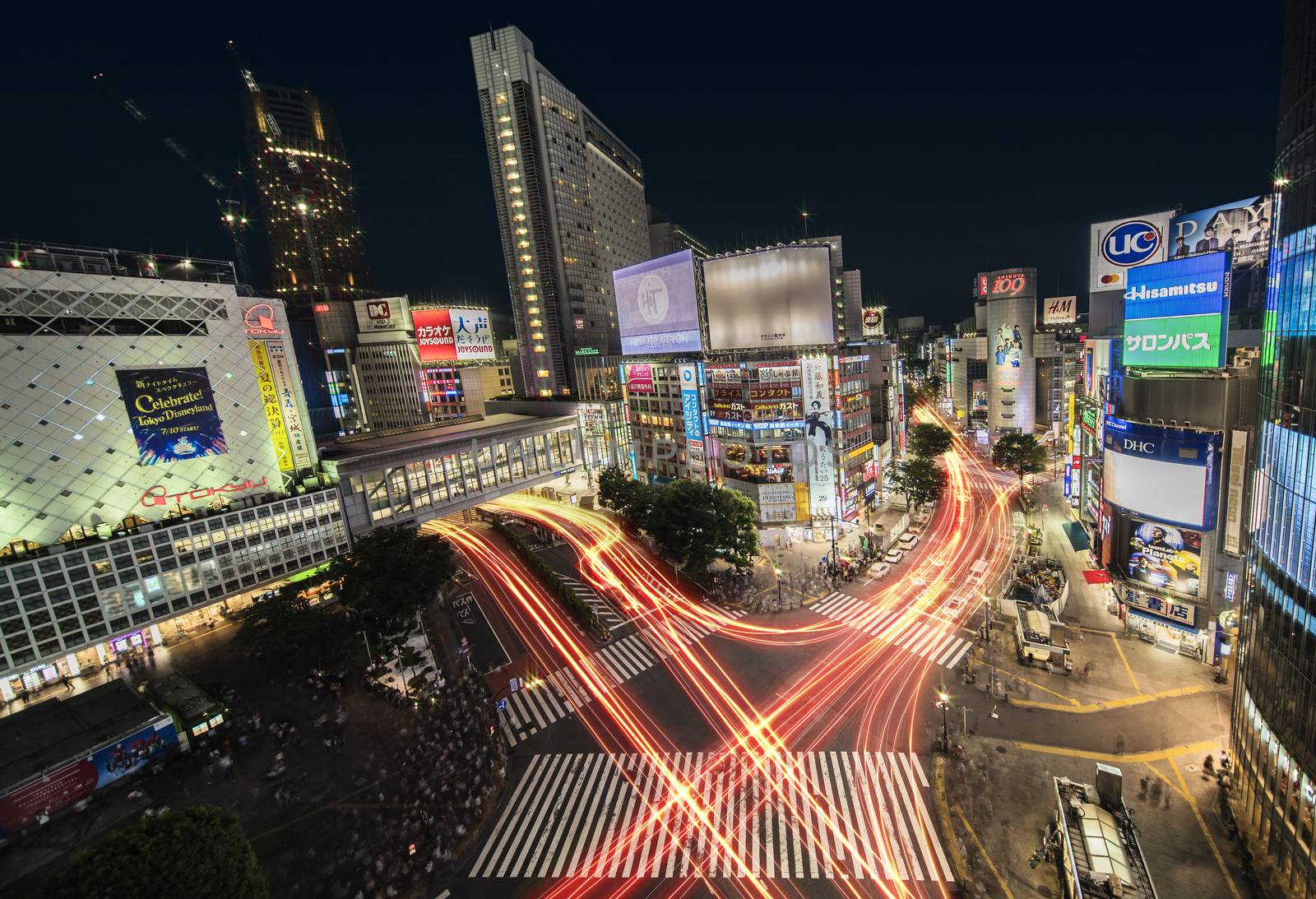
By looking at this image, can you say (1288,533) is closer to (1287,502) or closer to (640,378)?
(1287,502)

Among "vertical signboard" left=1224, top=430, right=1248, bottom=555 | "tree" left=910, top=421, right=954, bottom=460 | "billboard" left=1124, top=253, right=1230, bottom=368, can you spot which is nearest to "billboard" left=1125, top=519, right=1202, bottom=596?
"vertical signboard" left=1224, top=430, right=1248, bottom=555

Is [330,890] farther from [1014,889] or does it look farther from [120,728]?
[1014,889]

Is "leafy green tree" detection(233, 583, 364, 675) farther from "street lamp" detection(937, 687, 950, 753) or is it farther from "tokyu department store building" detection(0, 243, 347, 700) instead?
"street lamp" detection(937, 687, 950, 753)

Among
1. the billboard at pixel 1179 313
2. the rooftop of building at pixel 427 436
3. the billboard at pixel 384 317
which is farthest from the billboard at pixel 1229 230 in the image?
the billboard at pixel 384 317

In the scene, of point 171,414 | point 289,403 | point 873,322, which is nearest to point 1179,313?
point 289,403

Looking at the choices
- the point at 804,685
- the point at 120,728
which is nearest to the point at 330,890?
the point at 120,728

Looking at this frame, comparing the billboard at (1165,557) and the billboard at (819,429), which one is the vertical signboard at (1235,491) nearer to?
the billboard at (1165,557)
